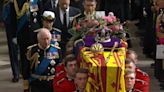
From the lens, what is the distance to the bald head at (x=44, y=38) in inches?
235

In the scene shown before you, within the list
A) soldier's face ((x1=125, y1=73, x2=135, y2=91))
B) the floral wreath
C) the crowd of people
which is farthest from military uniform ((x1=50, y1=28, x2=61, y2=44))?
soldier's face ((x1=125, y1=73, x2=135, y2=91))

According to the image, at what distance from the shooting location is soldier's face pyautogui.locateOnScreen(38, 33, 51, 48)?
5.98 meters

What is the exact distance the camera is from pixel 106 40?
16.3 ft

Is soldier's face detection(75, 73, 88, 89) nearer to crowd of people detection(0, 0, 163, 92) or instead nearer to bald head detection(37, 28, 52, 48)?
crowd of people detection(0, 0, 163, 92)

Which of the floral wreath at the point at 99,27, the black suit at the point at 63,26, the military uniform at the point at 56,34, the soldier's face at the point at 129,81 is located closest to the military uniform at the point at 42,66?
the military uniform at the point at 56,34

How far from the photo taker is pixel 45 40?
6020 mm

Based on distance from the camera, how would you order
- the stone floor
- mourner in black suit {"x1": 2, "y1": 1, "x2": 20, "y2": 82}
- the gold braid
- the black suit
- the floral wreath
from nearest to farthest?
the floral wreath < the black suit < the gold braid < mourner in black suit {"x1": 2, "y1": 1, "x2": 20, "y2": 82} < the stone floor

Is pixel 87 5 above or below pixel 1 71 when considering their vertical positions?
above

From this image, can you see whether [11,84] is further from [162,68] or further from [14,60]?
[162,68]

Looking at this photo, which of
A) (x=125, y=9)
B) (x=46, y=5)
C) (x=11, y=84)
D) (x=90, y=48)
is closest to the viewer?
(x=90, y=48)

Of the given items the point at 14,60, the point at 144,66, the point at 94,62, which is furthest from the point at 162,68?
the point at 94,62

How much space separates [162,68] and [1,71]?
3151 millimetres

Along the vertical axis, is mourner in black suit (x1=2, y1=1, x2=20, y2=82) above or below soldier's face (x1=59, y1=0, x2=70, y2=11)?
below

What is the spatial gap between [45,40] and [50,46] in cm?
17
